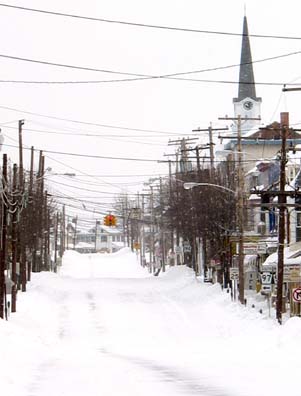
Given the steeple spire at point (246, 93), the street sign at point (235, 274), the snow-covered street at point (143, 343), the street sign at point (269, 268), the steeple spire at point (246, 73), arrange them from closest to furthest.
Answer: the snow-covered street at point (143, 343) → the street sign at point (269, 268) → the street sign at point (235, 274) → the steeple spire at point (246, 93) → the steeple spire at point (246, 73)

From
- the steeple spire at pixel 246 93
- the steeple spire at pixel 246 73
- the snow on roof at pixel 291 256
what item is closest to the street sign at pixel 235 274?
the snow on roof at pixel 291 256

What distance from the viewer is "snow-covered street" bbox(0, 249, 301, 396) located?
50.9ft

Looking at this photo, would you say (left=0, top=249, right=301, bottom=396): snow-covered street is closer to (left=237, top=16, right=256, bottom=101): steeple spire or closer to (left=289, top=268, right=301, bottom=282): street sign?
(left=289, top=268, right=301, bottom=282): street sign

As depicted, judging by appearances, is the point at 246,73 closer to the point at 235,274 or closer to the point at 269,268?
the point at 235,274

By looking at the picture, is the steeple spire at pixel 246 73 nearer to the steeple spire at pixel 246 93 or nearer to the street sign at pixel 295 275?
the steeple spire at pixel 246 93

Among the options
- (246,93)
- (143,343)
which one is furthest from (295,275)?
(246,93)

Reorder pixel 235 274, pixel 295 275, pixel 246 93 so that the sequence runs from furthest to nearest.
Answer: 1. pixel 246 93
2. pixel 235 274
3. pixel 295 275

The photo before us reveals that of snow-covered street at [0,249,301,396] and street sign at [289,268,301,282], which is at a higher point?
street sign at [289,268,301,282]

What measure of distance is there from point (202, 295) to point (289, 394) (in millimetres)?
37560

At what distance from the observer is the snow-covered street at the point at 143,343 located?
15516mm

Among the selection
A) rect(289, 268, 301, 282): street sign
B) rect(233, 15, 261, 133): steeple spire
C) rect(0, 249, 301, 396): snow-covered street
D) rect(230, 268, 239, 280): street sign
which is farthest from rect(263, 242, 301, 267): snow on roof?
rect(233, 15, 261, 133): steeple spire

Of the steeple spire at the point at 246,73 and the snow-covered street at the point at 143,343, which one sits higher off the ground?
the steeple spire at the point at 246,73

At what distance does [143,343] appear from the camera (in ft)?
106

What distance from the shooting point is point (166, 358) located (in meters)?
23.5
